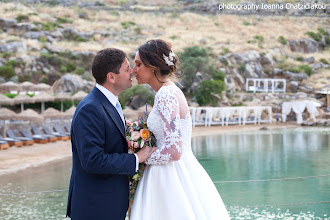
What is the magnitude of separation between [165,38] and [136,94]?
1775 centimetres

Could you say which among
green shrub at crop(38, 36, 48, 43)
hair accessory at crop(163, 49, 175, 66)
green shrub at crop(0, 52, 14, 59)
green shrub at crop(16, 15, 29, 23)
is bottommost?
hair accessory at crop(163, 49, 175, 66)

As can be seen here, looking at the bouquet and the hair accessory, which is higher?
the hair accessory

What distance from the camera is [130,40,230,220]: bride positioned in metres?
2.49

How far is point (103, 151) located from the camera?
2309 mm

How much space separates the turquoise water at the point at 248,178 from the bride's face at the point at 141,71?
4001 millimetres

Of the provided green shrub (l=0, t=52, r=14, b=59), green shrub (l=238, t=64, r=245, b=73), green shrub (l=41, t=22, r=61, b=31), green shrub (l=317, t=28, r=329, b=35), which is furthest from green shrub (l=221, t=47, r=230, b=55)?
green shrub (l=0, t=52, r=14, b=59)

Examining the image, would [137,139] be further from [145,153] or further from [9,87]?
[9,87]

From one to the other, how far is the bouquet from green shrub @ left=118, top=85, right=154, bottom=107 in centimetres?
2729

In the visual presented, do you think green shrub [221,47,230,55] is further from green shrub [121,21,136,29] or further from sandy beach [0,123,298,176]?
sandy beach [0,123,298,176]

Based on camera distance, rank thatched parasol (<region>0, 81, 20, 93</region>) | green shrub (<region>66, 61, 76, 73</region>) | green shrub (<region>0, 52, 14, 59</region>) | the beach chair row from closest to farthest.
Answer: the beach chair row
thatched parasol (<region>0, 81, 20, 93</region>)
green shrub (<region>0, 52, 14, 59</region>)
green shrub (<region>66, 61, 76, 73</region>)

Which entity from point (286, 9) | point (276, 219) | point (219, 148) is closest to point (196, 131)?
point (219, 148)

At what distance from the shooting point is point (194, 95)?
33.6 metres

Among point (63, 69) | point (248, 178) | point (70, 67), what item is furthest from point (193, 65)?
point (248, 178)

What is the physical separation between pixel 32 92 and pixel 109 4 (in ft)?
158
